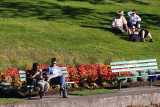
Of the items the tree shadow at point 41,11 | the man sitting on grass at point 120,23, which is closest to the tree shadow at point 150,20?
the man sitting on grass at point 120,23

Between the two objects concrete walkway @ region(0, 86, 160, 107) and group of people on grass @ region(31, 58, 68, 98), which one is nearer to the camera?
concrete walkway @ region(0, 86, 160, 107)

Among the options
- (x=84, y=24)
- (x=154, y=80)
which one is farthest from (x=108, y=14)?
(x=154, y=80)

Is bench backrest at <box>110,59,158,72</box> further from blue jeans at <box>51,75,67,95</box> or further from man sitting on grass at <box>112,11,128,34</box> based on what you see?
man sitting on grass at <box>112,11,128,34</box>

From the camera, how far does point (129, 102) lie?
367 inches

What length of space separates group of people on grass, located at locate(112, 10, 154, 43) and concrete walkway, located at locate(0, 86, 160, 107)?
8681mm

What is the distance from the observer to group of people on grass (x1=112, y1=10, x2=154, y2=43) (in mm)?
18422

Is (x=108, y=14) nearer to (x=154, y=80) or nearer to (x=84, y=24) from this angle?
(x=84, y=24)

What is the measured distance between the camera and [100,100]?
8906 millimetres

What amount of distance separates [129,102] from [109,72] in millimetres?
2246

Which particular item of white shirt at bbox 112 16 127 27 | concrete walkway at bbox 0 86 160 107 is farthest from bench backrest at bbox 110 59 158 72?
white shirt at bbox 112 16 127 27

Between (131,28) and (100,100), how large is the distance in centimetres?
1077

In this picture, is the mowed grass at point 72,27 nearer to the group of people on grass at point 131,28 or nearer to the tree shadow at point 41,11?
the tree shadow at point 41,11

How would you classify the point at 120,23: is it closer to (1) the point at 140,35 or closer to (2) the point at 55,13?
(1) the point at 140,35

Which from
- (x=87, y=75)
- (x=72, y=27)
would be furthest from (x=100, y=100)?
(x=72, y=27)
